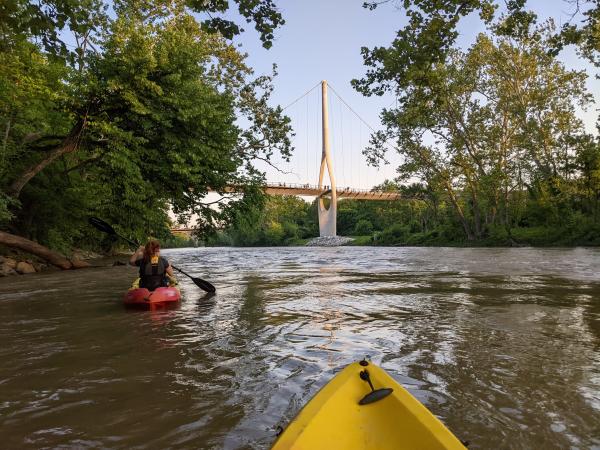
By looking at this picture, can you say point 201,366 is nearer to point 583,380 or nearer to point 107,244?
point 583,380

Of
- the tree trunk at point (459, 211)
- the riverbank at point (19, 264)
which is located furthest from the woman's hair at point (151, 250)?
the tree trunk at point (459, 211)

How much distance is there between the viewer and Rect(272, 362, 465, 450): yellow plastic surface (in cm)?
205

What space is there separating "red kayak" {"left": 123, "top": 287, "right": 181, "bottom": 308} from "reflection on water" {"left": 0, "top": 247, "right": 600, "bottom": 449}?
10.6 inches

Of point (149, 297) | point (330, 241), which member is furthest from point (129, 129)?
point (330, 241)

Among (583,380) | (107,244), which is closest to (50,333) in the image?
(583,380)

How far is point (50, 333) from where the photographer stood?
5.66 metres

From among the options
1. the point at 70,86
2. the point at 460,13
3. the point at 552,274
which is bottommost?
the point at 552,274

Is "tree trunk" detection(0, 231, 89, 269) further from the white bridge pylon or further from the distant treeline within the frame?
the white bridge pylon

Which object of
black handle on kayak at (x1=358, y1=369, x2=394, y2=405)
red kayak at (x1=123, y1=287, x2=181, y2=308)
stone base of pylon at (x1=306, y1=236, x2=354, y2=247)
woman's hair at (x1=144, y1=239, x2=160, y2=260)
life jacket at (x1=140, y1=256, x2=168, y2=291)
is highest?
woman's hair at (x1=144, y1=239, x2=160, y2=260)

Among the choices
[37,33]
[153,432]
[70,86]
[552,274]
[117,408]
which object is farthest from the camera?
[70,86]

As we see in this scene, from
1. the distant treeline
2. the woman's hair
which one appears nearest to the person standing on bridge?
the woman's hair

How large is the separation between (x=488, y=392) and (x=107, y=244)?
2665 centimetres

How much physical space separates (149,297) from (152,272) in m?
0.53

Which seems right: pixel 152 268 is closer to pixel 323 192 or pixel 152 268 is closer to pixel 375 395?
pixel 375 395
